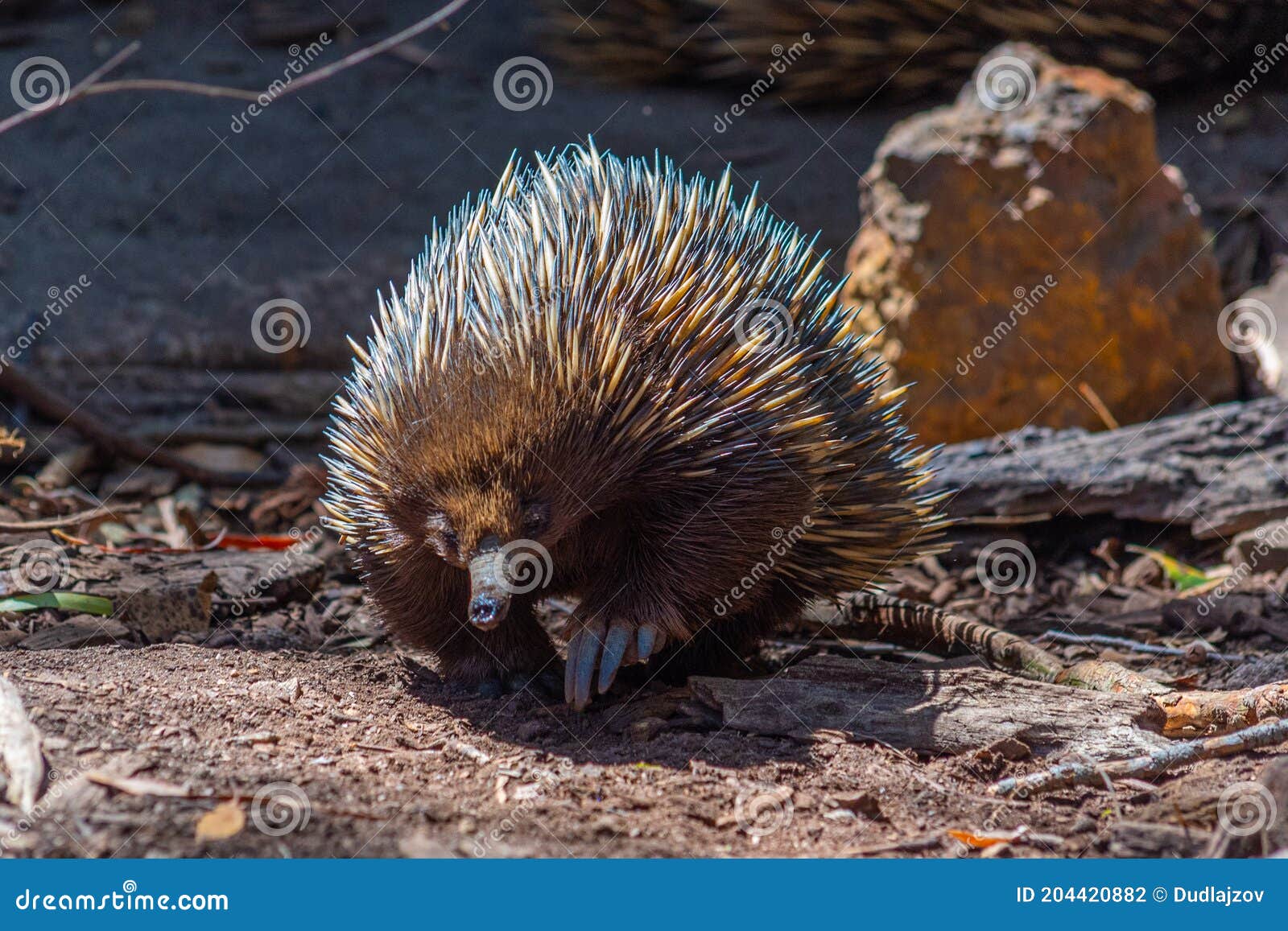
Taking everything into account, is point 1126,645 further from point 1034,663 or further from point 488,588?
point 488,588

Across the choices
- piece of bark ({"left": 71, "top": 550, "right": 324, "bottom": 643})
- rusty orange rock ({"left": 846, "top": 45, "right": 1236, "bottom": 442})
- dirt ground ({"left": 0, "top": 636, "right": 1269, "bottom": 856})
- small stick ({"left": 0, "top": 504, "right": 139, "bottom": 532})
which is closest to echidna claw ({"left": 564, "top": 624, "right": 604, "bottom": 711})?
dirt ground ({"left": 0, "top": 636, "right": 1269, "bottom": 856})

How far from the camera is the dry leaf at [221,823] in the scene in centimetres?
236

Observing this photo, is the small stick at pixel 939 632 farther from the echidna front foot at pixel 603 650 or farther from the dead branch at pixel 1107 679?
the echidna front foot at pixel 603 650

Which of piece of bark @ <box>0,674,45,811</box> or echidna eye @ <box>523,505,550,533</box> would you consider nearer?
piece of bark @ <box>0,674,45,811</box>

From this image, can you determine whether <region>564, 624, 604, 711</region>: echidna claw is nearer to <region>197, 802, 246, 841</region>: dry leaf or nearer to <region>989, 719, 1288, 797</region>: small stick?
<region>989, 719, 1288, 797</region>: small stick

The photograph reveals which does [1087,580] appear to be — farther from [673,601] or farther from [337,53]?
[337,53]

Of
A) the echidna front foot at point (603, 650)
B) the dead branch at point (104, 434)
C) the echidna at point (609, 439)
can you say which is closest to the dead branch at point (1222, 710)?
the echidna at point (609, 439)

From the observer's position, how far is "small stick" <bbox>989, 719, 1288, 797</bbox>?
3195 mm

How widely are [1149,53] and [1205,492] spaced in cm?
530

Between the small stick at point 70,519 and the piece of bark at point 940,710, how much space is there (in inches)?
106

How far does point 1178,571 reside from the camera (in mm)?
5246

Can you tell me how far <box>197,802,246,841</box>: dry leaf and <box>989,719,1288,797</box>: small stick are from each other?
189 cm

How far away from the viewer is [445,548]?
3266 millimetres

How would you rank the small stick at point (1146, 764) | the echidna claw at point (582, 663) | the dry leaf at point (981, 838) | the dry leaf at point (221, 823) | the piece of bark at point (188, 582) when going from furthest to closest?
the piece of bark at point (188, 582) < the echidna claw at point (582, 663) < the small stick at point (1146, 764) < the dry leaf at point (981, 838) < the dry leaf at point (221, 823)
